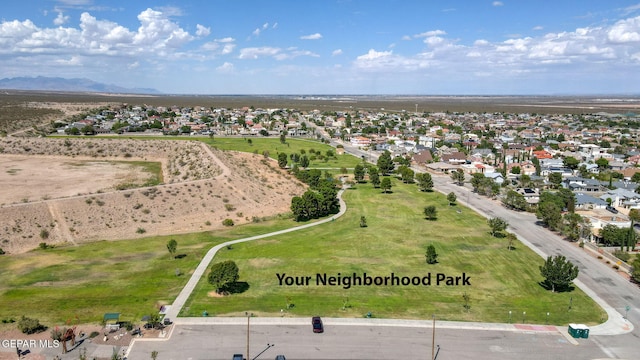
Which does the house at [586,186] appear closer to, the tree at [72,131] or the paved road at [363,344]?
the paved road at [363,344]

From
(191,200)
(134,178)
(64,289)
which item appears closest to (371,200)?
(191,200)

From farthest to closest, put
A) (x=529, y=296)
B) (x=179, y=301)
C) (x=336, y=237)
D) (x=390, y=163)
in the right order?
(x=390, y=163), (x=336, y=237), (x=529, y=296), (x=179, y=301)

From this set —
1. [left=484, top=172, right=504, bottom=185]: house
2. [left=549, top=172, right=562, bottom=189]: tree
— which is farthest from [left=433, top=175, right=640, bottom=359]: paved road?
[left=549, top=172, right=562, bottom=189]: tree

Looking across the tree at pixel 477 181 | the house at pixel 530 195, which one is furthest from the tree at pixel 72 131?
the house at pixel 530 195

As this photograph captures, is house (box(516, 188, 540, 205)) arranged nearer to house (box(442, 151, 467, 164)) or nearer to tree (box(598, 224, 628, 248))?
tree (box(598, 224, 628, 248))

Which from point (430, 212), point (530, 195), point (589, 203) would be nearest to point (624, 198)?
point (589, 203)

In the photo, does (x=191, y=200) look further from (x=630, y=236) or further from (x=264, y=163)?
(x=630, y=236)
